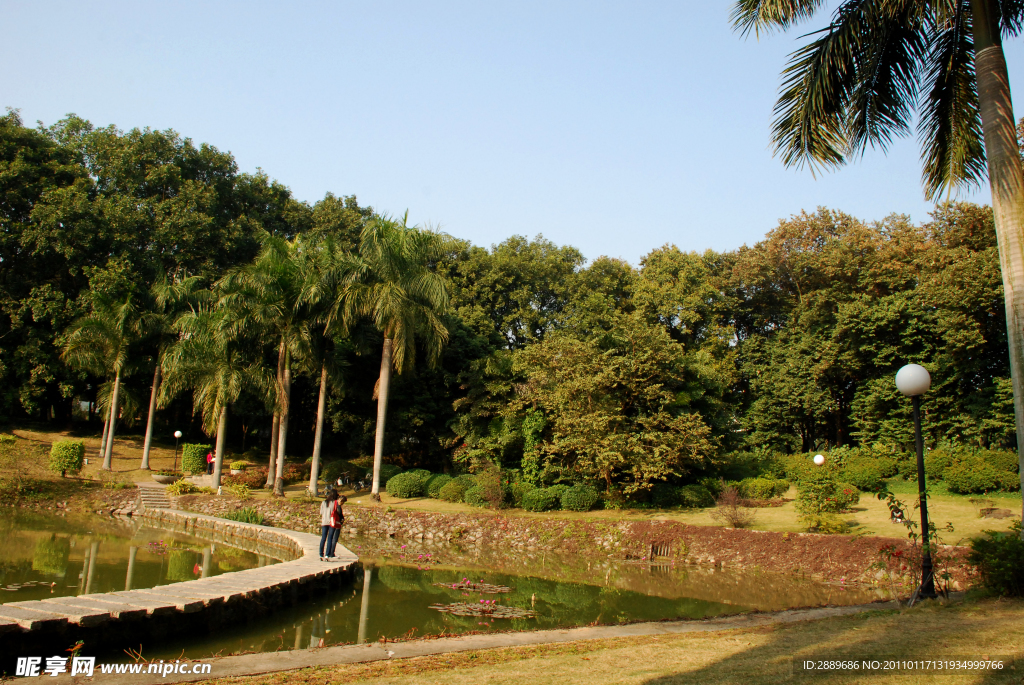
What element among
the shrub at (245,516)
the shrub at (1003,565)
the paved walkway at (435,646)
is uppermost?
the shrub at (1003,565)

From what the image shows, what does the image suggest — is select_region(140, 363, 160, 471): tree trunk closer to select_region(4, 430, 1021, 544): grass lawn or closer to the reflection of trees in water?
select_region(4, 430, 1021, 544): grass lawn

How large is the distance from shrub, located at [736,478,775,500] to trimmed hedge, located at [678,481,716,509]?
1.02m

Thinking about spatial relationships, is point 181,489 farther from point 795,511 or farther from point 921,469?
point 921,469

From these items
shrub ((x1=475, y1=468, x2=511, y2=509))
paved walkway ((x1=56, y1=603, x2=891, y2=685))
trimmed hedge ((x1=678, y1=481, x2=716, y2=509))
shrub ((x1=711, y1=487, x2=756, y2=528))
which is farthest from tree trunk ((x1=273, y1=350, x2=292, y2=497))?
paved walkway ((x1=56, y1=603, x2=891, y2=685))

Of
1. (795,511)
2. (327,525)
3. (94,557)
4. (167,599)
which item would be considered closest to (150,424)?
(94,557)

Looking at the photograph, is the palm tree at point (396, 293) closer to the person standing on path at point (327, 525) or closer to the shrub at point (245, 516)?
the shrub at point (245, 516)

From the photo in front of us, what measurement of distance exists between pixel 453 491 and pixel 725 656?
18.6 m

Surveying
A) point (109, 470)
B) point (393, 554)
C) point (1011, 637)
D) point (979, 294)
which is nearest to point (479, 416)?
point (393, 554)

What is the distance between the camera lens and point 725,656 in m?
6.13

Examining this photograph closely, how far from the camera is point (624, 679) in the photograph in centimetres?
534

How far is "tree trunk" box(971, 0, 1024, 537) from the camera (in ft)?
29.2

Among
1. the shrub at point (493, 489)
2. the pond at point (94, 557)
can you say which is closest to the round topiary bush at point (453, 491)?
the shrub at point (493, 489)

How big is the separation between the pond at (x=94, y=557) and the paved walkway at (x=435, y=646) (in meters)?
5.73

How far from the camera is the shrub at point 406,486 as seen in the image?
969 inches
